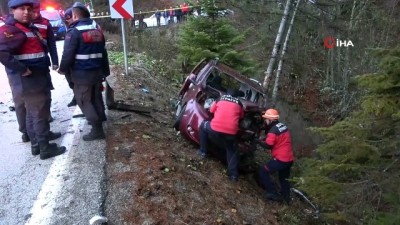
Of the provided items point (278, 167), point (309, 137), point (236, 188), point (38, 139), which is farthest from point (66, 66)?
point (309, 137)

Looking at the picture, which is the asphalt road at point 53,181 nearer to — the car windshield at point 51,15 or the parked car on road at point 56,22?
the parked car on road at point 56,22

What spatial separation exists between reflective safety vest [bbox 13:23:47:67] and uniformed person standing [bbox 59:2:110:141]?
379 mm

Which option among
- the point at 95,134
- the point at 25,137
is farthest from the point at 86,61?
the point at 25,137

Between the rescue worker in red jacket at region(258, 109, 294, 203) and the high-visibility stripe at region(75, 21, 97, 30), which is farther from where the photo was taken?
the rescue worker in red jacket at region(258, 109, 294, 203)

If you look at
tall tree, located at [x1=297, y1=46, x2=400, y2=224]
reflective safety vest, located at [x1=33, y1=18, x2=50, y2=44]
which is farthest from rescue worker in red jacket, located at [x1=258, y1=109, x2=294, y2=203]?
reflective safety vest, located at [x1=33, y1=18, x2=50, y2=44]

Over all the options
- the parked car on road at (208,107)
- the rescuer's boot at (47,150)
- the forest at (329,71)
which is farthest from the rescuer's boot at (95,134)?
the forest at (329,71)

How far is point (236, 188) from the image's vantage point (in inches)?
234

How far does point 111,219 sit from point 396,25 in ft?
50.7

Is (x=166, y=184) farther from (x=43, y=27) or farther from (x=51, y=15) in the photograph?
(x=51, y=15)

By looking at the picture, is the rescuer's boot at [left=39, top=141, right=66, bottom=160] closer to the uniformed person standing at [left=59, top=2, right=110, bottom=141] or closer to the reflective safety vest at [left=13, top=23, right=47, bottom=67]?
the uniformed person standing at [left=59, top=2, right=110, bottom=141]

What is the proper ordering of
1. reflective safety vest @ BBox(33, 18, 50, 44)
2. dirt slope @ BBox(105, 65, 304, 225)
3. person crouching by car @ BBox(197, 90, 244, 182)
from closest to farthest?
1. dirt slope @ BBox(105, 65, 304, 225)
2. reflective safety vest @ BBox(33, 18, 50, 44)
3. person crouching by car @ BBox(197, 90, 244, 182)

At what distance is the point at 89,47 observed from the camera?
5.37 m

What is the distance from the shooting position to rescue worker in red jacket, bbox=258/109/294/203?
6.36m

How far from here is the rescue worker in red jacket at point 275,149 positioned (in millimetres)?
6359
